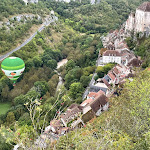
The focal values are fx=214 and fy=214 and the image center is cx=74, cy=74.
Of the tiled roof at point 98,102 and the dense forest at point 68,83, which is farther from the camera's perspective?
the tiled roof at point 98,102

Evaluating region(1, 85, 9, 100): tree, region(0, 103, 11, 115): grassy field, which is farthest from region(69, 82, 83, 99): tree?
region(1, 85, 9, 100): tree

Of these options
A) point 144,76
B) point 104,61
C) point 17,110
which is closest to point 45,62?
point 104,61

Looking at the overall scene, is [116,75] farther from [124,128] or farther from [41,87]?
[124,128]

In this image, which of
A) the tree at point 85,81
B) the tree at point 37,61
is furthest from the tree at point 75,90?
the tree at point 37,61

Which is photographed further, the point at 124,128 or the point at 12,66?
the point at 12,66

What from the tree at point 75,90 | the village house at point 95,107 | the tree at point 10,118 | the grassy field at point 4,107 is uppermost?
the village house at point 95,107

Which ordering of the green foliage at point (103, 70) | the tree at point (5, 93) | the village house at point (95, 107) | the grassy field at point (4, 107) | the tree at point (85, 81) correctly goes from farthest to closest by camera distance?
the tree at point (5, 93) < the tree at point (85, 81) < the green foliage at point (103, 70) < the grassy field at point (4, 107) < the village house at point (95, 107)

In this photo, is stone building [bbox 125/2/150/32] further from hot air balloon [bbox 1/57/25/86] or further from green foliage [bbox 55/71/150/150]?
green foliage [bbox 55/71/150/150]

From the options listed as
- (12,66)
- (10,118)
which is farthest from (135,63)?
(10,118)

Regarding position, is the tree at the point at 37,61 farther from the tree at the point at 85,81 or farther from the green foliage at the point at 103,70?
the green foliage at the point at 103,70
